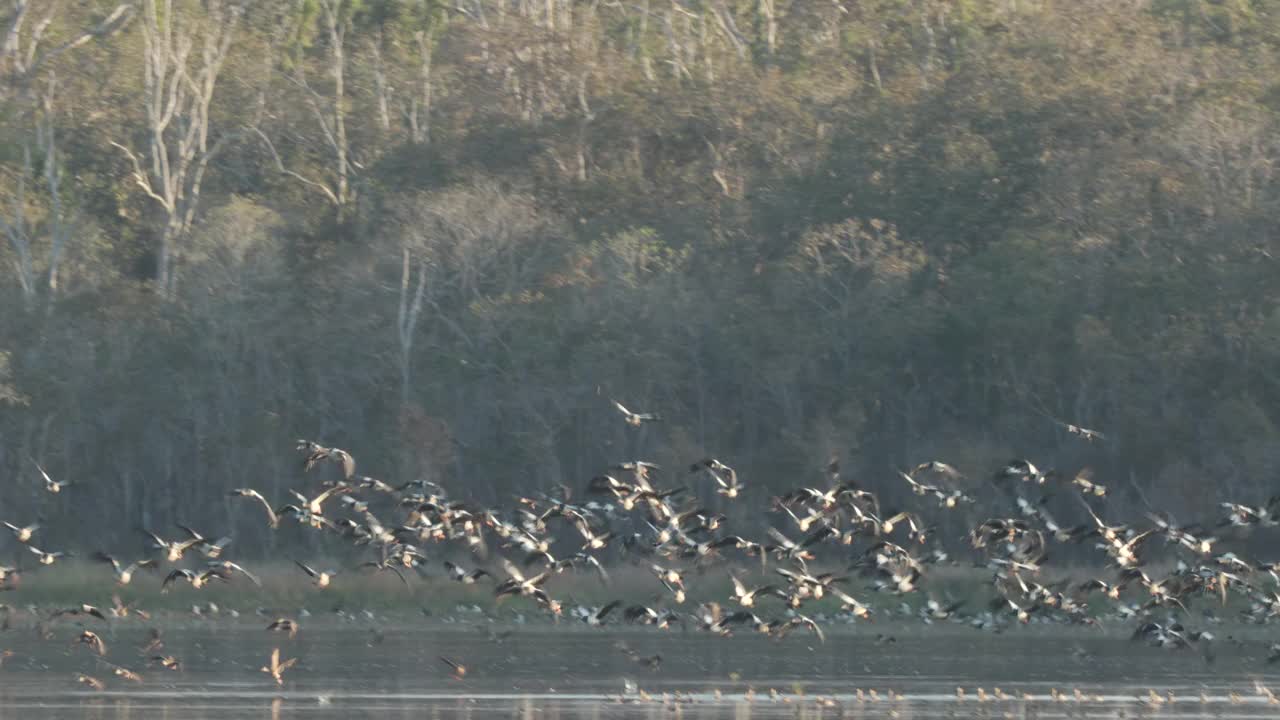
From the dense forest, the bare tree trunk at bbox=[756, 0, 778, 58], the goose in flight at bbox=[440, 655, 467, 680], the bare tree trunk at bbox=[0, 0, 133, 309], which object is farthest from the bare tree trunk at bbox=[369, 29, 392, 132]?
the goose in flight at bbox=[440, 655, 467, 680]

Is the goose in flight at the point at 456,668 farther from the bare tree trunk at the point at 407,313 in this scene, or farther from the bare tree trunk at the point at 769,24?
the bare tree trunk at the point at 769,24

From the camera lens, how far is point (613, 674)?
118 ft

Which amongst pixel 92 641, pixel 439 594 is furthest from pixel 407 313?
pixel 92 641

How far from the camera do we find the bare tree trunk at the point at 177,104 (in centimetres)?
7322

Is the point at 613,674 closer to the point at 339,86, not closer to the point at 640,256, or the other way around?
the point at 640,256

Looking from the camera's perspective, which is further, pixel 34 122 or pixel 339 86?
pixel 339 86

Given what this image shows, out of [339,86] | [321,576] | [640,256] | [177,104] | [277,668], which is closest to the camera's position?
[277,668]

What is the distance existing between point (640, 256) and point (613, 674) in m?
30.9

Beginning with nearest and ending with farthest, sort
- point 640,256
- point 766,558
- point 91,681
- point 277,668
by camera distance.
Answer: point 91,681 → point 277,668 → point 766,558 → point 640,256

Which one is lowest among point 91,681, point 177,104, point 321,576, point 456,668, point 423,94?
point 91,681

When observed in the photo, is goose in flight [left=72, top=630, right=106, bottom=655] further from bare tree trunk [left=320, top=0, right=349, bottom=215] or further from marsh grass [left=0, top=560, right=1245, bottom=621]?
bare tree trunk [left=320, top=0, right=349, bottom=215]

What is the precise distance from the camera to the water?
→ 30.9m

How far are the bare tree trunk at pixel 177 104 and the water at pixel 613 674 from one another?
91.6 ft

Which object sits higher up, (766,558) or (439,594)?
(766,558)
